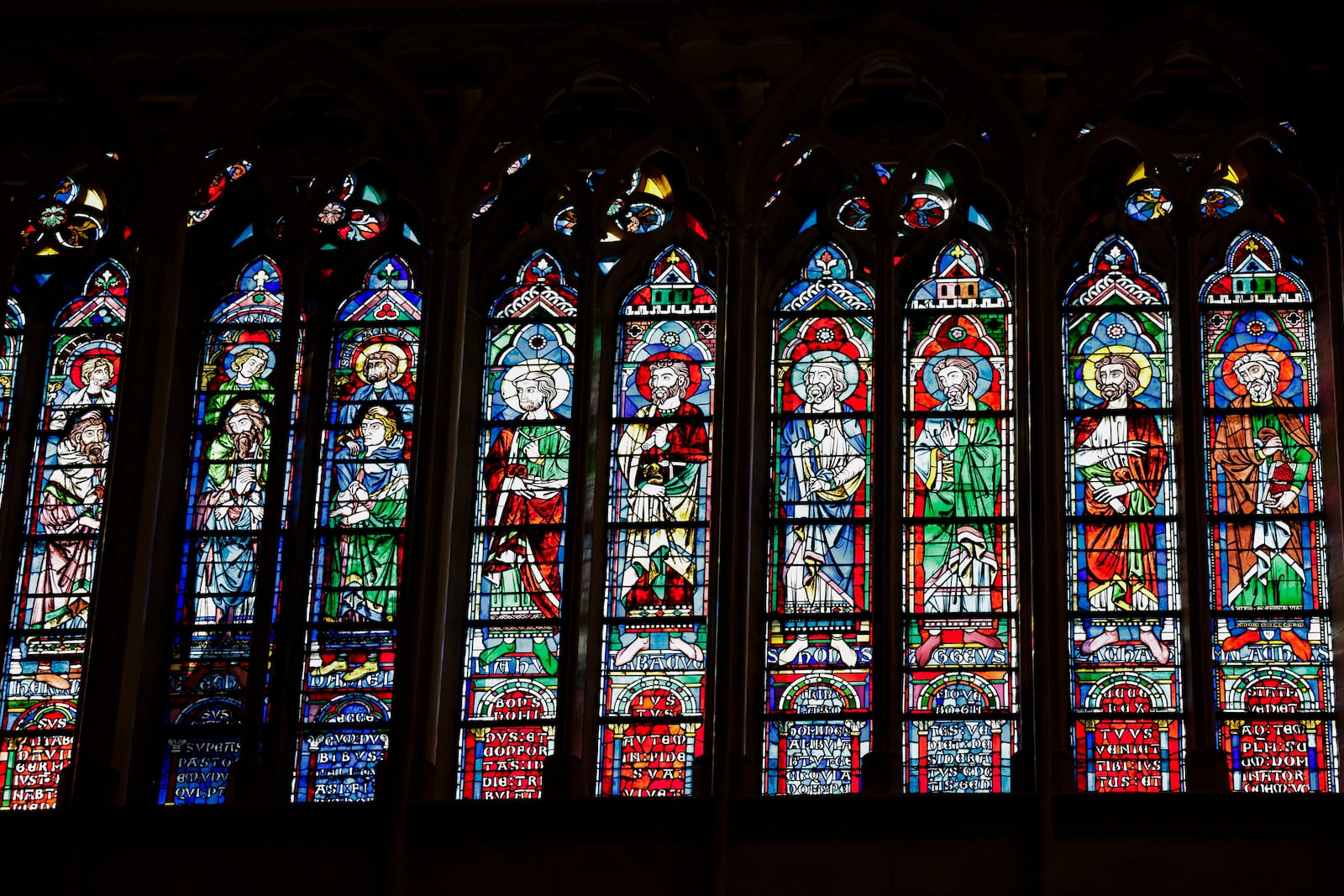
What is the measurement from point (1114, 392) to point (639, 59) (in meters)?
2.78

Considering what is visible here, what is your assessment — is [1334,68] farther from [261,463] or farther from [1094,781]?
[261,463]

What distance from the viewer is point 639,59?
12602mm

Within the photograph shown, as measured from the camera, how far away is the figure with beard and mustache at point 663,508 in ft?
39.6

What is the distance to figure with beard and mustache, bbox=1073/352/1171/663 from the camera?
39.2ft

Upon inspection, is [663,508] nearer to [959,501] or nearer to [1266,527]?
[959,501]

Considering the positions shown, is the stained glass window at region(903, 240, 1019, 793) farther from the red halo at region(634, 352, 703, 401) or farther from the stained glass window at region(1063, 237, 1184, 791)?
the red halo at region(634, 352, 703, 401)

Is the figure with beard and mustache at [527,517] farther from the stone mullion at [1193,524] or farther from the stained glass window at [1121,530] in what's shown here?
the stone mullion at [1193,524]

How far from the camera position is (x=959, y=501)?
12.2 meters

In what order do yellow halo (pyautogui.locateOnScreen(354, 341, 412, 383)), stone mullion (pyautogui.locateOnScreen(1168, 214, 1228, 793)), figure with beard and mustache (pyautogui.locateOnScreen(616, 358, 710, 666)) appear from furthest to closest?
yellow halo (pyautogui.locateOnScreen(354, 341, 412, 383))
figure with beard and mustache (pyautogui.locateOnScreen(616, 358, 710, 666))
stone mullion (pyautogui.locateOnScreen(1168, 214, 1228, 793))

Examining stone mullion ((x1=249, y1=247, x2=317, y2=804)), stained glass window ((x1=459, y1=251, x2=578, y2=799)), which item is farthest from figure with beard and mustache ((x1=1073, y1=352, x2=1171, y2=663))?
stone mullion ((x1=249, y1=247, x2=317, y2=804))

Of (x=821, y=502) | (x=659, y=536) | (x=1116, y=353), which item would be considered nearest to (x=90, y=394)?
(x=659, y=536)

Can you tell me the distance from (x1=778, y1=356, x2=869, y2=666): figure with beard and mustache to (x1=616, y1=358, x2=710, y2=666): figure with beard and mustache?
436mm

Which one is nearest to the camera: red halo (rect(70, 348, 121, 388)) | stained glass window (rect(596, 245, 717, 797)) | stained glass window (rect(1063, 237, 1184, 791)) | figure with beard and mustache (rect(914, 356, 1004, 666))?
stained glass window (rect(1063, 237, 1184, 791))

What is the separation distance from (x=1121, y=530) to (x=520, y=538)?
9.22ft
